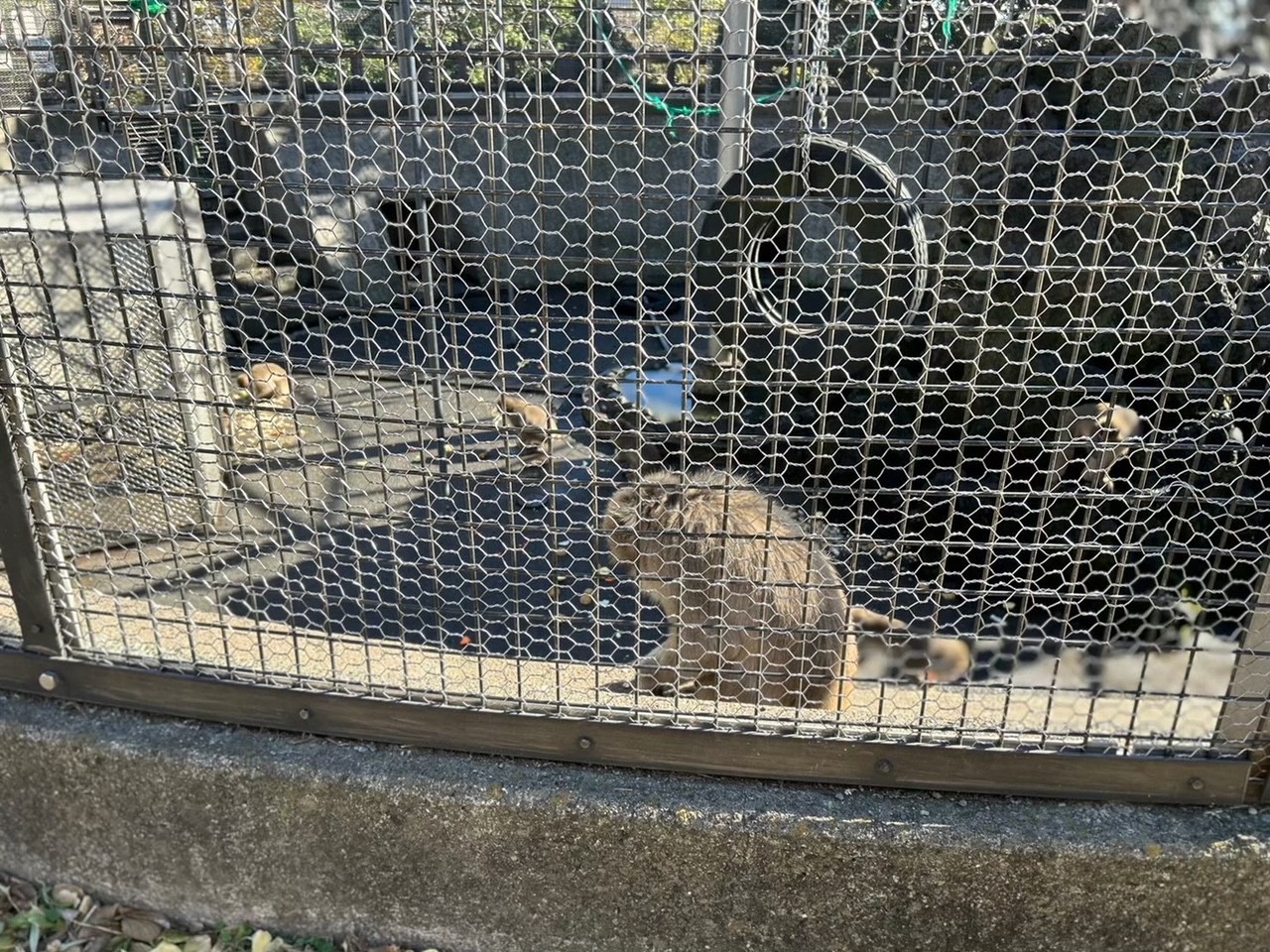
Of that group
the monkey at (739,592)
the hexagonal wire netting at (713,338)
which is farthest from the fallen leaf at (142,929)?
the monkey at (739,592)

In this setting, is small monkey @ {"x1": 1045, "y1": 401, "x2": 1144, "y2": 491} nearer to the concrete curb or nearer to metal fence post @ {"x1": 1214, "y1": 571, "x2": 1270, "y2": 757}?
metal fence post @ {"x1": 1214, "y1": 571, "x2": 1270, "y2": 757}

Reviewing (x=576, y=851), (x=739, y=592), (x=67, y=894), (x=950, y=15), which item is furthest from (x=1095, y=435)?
(x=67, y=894)

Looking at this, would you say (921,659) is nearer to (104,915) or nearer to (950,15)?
(950,15)

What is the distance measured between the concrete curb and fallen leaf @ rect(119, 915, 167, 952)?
5 cm

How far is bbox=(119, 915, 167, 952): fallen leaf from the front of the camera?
2.74 meters

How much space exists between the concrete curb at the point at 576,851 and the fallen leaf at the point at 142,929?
0.05 m

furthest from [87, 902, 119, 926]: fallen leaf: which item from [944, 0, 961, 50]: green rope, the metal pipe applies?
[944, 0, 961, 50]: green rope

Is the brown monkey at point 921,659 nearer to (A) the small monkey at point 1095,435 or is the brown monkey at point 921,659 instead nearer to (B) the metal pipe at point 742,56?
(A) the small monkey at point 1095,435

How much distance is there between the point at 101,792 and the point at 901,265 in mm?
2335

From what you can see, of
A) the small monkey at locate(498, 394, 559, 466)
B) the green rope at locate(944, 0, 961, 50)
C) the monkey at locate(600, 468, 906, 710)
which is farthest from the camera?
the monkey at locate(600, 468, 906, 710)

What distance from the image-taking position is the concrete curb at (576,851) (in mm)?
2412

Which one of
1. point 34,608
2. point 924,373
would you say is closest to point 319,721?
point 34,608

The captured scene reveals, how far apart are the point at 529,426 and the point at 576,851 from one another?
3.37 ft

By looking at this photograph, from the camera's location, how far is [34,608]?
268 centimetres
